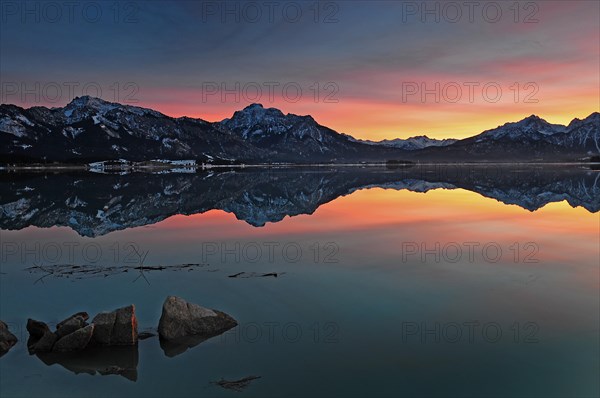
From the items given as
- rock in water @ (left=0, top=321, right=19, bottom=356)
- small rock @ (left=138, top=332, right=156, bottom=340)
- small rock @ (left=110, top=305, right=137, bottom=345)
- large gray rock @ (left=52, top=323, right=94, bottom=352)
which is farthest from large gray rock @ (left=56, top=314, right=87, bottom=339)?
small rock @ (left=138, top=332, right=156, bottom=340)

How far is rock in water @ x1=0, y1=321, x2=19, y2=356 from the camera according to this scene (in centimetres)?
1399

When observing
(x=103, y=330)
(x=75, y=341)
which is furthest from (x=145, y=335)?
(x=75, y=341)

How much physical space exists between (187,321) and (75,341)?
11.0 ft

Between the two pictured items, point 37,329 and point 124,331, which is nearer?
point 124,331

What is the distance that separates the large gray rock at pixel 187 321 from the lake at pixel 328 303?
20.9 inches

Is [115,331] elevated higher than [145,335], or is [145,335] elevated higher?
[115,331]

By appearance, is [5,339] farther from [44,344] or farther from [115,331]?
[115,331]

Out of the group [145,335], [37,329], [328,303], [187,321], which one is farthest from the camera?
[328,303]

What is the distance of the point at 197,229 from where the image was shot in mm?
39750

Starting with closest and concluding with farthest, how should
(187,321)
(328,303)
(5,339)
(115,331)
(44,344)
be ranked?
(44,344) < (5,339) < (115,331) < (187,321) < (328,303)

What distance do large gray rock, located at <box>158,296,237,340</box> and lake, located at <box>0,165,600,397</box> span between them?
0.53 m

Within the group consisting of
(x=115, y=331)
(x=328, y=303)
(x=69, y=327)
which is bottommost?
(x=328, y=303)

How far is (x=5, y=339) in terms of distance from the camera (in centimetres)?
1436

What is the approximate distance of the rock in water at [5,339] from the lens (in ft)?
45.9
